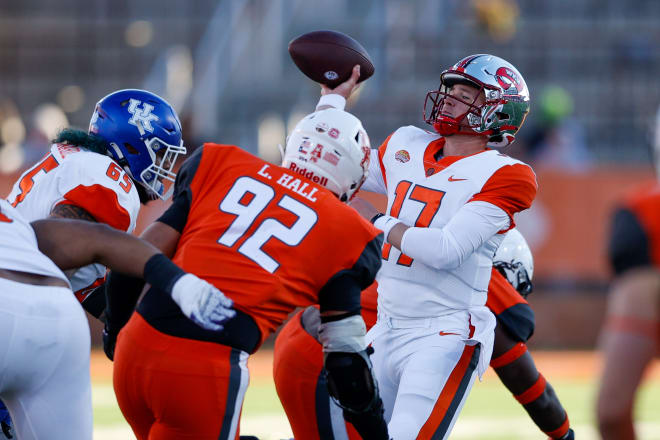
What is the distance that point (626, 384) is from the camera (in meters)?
3.01

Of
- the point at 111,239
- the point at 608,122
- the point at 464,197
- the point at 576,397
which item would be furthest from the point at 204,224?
the point at 608,122

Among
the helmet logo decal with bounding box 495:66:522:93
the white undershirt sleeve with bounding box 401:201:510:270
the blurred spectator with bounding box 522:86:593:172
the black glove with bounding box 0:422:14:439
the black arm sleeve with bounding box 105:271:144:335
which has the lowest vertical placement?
the blurred spectator with bounding box 522:86:593:172

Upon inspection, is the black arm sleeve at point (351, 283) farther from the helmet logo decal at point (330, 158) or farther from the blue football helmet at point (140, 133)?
the blue football helmet at point (140, 133)

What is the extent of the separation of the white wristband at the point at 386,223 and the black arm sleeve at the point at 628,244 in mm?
1325

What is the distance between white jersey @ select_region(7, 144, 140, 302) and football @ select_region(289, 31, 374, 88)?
3.12 feet

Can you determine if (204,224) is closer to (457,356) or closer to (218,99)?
(457,356)

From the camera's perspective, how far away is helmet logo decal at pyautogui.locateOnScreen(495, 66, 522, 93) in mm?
4633

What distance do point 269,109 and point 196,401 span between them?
9748 millimetres

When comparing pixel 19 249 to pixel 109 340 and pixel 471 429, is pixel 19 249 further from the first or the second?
pixel 471 429

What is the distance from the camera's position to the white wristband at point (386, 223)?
13.9ft

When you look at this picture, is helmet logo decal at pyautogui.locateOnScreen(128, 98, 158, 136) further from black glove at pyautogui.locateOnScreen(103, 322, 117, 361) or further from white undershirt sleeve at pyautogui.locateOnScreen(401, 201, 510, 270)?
white undershirt sleeve at pyautogui.locateOnScreen(401, 201, 510, 270)

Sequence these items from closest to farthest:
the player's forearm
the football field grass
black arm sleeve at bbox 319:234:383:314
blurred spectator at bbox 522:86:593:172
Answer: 1. the player's forearm
2. black arm sleeve at bbox 319:234:383:314
3. the football field grass
4. blurred spectator at bbox 522:86:593:172

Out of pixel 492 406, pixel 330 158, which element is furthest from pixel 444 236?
pixel 492 406

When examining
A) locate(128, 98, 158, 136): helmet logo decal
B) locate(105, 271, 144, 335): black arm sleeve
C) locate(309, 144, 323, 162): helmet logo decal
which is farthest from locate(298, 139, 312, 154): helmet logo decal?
locate(128, 98, 158, 136): helmet logo decal
